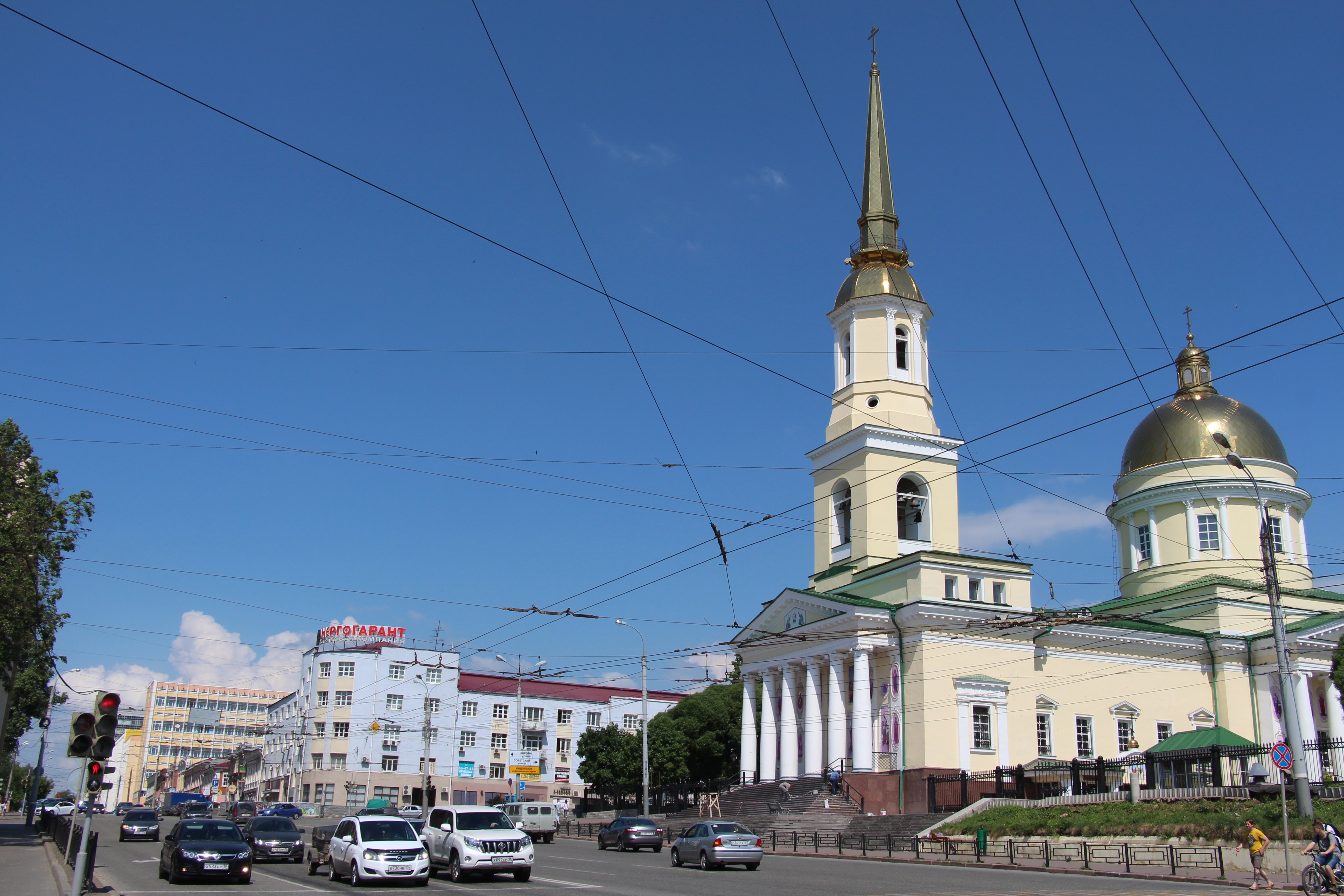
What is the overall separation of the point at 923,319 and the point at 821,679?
58.2 ft

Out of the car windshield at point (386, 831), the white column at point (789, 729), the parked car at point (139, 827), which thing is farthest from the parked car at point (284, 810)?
the car windshield at point (386, 831)

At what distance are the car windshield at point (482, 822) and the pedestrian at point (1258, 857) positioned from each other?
1523cm

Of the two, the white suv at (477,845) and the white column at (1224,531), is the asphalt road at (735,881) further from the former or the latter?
the white column at (1224,531)

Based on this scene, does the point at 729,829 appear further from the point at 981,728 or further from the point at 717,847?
the point at 981,728

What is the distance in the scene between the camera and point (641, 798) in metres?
57.8

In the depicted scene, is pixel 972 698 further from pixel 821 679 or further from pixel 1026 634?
pixel 821 679

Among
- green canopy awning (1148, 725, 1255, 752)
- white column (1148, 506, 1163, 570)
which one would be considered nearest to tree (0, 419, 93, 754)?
green canopy awning (1148, 725, 1255, 752)

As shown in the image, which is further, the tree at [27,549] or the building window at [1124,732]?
the building window at [1124,732]

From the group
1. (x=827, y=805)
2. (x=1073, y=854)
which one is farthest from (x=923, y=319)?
(x=1073, y=854)

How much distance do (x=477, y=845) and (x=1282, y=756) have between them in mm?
17927

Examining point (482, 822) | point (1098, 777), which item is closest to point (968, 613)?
point (1098, 777)

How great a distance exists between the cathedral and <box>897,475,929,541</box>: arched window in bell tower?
0.10 metres

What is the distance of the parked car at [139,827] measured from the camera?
135 feet

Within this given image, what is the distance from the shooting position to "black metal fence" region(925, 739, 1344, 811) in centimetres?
3666
